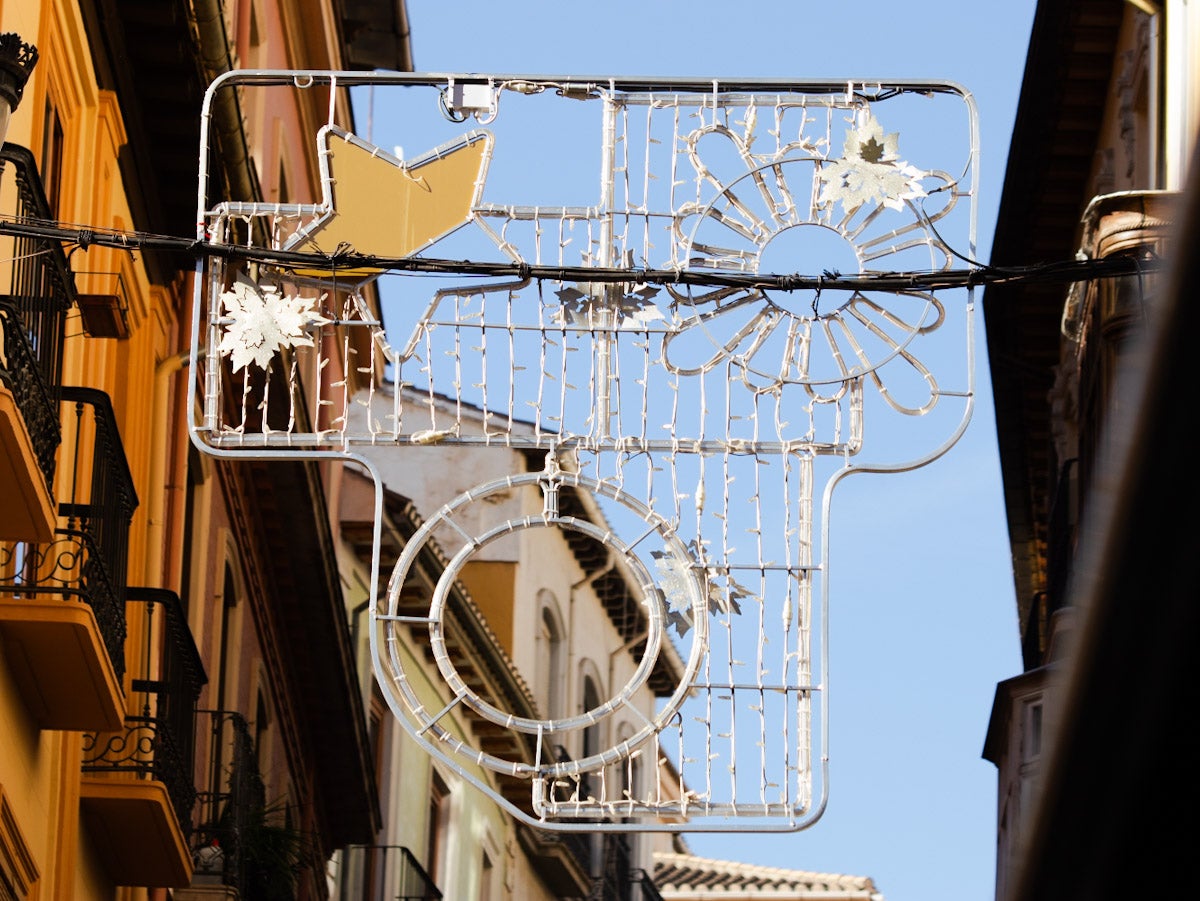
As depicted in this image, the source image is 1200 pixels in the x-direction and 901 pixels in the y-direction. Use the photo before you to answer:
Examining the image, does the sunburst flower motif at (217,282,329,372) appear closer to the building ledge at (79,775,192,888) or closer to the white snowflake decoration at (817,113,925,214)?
the white snowflake decoration at (817,113,925,214)

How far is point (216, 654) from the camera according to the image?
58.6ft

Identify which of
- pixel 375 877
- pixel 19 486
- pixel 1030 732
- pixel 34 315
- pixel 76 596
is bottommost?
pixel 375 877

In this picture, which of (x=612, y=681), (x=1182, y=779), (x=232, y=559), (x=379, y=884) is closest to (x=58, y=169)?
(x=232, y=559)

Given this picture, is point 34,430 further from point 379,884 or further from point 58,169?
point 379,884

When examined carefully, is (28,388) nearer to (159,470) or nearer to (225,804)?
(159,470)

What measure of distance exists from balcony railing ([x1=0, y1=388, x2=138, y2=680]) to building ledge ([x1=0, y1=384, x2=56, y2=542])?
22.4 inches

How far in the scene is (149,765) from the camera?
40.5 ft

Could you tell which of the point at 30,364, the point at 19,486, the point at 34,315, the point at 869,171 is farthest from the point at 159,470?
the point at 869,171

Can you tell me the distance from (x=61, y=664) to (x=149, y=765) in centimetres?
217

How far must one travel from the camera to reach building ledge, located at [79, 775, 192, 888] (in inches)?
481

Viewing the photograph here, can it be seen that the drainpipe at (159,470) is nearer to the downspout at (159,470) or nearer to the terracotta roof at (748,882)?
the downspout at (159,470)

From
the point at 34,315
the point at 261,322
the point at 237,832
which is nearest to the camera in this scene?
the point at 261,322

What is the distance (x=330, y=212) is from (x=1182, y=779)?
21.4 ft

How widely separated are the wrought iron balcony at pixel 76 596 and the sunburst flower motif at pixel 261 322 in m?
2.43
